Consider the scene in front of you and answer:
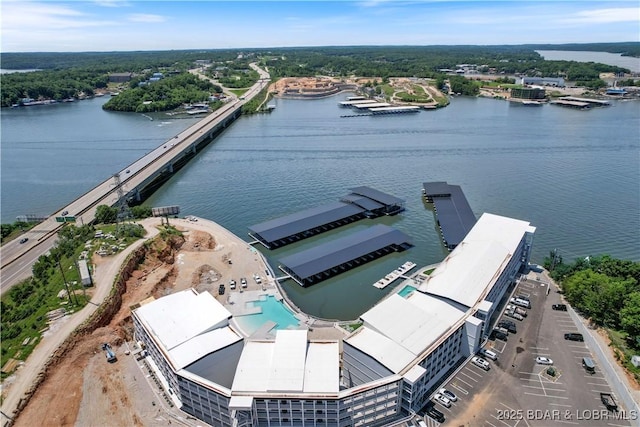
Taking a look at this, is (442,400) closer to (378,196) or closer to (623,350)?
(623,350)

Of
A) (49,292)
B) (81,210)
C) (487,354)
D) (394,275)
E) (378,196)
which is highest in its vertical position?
(378,196)

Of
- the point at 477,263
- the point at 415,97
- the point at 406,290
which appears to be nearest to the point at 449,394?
the point at 477,263

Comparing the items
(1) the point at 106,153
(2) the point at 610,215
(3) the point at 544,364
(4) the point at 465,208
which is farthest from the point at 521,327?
(1) the point at 106,153

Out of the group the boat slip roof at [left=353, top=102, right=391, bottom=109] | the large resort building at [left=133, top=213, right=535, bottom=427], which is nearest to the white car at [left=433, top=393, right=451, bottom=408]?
the large resort building at [left=133, top=213, right=535, bottom=427]

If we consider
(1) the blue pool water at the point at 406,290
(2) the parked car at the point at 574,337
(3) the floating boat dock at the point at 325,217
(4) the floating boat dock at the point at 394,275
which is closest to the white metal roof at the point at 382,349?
(1) the blue pool water at the point at 406,290

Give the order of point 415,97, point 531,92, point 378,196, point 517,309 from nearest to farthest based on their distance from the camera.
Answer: point 517,309
point 378,196
point 415,97
point 531,92

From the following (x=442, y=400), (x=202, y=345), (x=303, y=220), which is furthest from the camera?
(x=303, y=220)

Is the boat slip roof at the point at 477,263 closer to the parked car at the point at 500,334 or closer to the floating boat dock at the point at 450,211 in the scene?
the parked car at the point at 500,334

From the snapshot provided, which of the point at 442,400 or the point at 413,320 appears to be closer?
the point at 442,400
